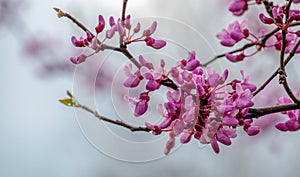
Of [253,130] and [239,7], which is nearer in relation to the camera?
[253,130]

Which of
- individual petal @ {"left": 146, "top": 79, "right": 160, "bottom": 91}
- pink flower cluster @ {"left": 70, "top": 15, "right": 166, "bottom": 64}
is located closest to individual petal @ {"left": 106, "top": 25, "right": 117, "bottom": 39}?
pink flower cluster @ {"left": 70, "top": 15, "right": 166, "bottom": 64}

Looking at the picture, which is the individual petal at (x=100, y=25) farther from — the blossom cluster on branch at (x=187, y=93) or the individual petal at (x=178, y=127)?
the individual petal at (x=178, y=127)

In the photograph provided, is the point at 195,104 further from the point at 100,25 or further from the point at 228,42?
the point at 228,42

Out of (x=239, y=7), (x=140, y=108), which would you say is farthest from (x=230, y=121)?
(x=239, y=7)

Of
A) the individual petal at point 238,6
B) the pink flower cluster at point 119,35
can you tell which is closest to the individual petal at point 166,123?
the pink flower cluster at point 119,35

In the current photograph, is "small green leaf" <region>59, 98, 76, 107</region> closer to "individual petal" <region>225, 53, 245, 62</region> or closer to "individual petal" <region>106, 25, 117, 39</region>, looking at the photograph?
"individual petal" <region>106, 25, 117, 39</region>

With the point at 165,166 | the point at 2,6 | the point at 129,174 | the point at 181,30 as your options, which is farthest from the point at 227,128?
the point at 129,174
